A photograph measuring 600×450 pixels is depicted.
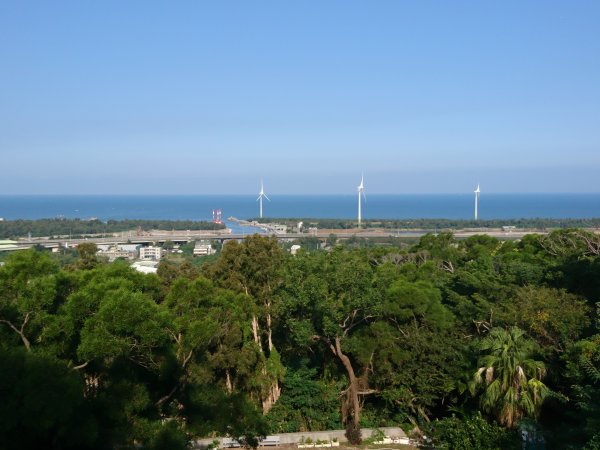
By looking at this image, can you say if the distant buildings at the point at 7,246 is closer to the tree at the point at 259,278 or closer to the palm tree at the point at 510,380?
the tree at the point at 259,278

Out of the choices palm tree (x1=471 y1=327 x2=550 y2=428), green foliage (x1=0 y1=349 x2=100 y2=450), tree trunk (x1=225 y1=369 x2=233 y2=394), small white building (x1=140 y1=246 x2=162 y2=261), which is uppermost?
green foliage (x1=0 y1=349 x2=100 y2=450)

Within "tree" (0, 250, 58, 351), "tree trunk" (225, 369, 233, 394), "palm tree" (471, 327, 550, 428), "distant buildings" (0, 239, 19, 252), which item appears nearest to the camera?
"tree" (0, 250, 58, 351)

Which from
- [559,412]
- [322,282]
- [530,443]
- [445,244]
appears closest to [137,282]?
[322,282]

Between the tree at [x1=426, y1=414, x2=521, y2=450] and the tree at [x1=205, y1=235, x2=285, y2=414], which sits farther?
the tree at [x1=205, y1=235, x2=285, y2=414]

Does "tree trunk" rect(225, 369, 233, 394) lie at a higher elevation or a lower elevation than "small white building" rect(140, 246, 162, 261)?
higher

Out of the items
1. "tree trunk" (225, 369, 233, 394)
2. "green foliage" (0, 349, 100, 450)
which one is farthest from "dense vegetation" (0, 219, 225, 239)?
"green foliage" (0, 349, 100, 450)

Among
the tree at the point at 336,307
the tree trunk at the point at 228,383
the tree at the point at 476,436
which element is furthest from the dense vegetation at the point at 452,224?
the tree at the point at 476,436

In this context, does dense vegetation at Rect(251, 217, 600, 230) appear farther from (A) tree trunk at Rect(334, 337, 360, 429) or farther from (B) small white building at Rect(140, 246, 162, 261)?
(A) tree trunk at Rect(334, 337, 360, 429)

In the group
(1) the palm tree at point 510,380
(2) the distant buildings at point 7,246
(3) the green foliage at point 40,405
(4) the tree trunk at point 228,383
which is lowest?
(4) the tree trunk at point 228,383
